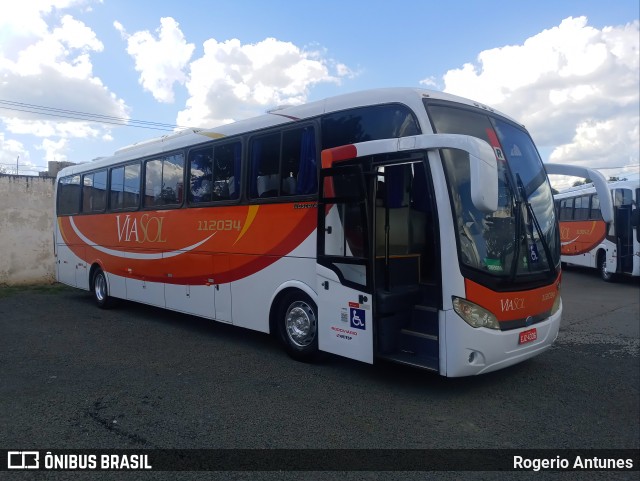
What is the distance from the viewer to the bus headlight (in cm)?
526

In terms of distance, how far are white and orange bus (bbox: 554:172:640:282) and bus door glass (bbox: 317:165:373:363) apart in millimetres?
10667

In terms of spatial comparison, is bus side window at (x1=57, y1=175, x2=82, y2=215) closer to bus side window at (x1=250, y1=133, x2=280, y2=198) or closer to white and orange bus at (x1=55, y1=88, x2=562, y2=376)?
white and orange bus at (x1=55, y1=88, x2=562, y2=376)

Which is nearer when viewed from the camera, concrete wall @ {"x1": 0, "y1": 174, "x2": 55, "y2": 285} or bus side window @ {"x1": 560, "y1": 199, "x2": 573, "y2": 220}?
concrete wall @ {"x1": 0, "y1": 174, "x2": 55, "y2": 285}


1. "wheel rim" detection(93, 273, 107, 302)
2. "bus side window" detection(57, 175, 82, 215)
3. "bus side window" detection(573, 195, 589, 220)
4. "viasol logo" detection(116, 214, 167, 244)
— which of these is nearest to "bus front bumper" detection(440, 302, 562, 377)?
"viasol logo" detection(116, 214, 167, 244)

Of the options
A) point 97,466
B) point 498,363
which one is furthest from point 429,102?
point 97,466

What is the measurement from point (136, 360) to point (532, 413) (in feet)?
16.7

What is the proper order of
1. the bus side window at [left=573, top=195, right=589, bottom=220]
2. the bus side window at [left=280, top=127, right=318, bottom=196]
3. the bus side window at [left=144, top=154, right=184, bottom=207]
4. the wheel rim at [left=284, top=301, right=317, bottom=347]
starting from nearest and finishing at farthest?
the bus side window at [left=280, top=127, right=318, bottom=196], the wheel rim at [left=284, top=301, right=317, bottom=347], the bus side window at [left=144, top=154, right=184, bottom=207], the bus side window at [left=573, top=195, right=589, bottom=220]

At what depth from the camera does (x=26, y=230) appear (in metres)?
15.4

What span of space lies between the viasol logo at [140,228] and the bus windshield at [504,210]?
589 centimetres

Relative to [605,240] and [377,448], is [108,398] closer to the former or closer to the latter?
[377,448]

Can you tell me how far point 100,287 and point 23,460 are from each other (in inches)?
331

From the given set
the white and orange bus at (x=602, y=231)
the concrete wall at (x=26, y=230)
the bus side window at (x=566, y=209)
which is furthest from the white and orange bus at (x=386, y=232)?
the bus side window at (x=566, y=209)

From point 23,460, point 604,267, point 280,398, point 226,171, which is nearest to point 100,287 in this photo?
point 226,171

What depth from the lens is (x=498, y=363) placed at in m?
5.48
